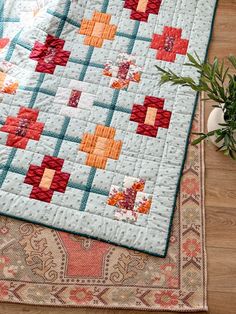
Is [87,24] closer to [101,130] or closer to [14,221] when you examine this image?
[101,130]

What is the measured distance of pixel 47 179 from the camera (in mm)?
1684

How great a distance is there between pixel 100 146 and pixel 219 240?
0.53 metres

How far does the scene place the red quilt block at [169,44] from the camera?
1892 mm

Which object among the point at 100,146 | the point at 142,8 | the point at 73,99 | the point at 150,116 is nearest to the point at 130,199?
the point at 100,146

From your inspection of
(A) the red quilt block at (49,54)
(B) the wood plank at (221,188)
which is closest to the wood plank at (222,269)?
(B) the wood plank at (221,188)

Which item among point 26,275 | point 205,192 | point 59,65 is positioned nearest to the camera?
point 26,275

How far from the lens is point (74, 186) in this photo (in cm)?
168

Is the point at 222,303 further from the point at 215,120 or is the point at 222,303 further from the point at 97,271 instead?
the point at 215,120

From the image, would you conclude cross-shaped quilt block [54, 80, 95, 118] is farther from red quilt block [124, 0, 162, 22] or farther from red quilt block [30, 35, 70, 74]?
red quilt block [124, 0, 162, 22]

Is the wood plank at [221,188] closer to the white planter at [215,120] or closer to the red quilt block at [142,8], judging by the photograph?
the white planter at [215,120]

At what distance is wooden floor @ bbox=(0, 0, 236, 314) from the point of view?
5.08 ft

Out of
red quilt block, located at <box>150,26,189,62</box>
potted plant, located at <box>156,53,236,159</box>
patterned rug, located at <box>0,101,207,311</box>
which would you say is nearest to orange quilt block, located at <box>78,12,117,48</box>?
red quilt block, located at <box>150,26,189,62</box>

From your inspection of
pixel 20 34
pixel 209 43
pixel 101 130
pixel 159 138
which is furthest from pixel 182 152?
pixel 20 34

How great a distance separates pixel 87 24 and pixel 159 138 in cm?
56
